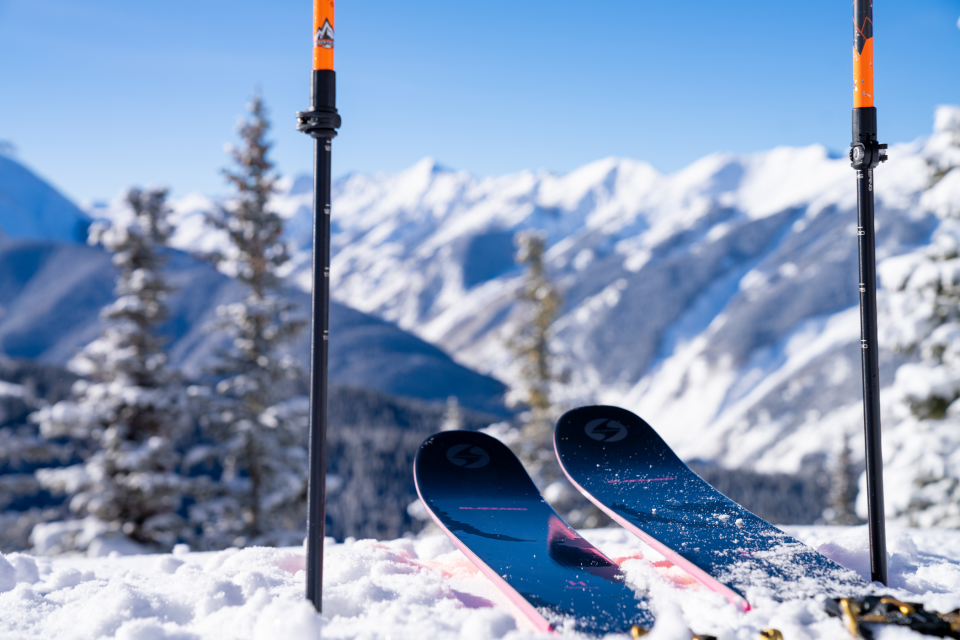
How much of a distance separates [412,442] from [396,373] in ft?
349

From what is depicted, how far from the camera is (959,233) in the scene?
8.87 m

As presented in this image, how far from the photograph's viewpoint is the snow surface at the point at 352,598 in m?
2.35

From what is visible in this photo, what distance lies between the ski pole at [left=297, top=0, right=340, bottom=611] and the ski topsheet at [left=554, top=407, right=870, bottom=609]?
1616mm

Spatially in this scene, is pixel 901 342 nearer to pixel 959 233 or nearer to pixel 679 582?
pixel 959 233

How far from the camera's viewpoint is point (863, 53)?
2.96m

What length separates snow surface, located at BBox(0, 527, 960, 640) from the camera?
7.72 ft

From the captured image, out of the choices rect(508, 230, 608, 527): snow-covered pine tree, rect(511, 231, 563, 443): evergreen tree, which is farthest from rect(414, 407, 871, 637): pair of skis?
rect(511, 231, 563, 443): evergreen tree

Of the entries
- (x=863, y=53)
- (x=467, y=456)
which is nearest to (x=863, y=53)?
(x=863, y=53)

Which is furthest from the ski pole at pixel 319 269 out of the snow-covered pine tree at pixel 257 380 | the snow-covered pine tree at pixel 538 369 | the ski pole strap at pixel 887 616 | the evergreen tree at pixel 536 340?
the evergreen tree at pixel 536 340

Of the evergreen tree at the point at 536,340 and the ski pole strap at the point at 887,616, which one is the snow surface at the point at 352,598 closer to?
the ski pole strap at the point at 887,616

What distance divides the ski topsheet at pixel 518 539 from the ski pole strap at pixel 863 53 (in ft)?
8.26

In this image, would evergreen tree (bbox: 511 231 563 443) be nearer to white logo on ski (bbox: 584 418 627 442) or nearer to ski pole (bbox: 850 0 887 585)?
white logo on ski (bbox: 584 418 627 442)

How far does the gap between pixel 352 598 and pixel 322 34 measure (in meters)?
2.40

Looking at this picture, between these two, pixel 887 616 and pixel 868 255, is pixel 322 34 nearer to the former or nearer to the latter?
pixel 868 255
